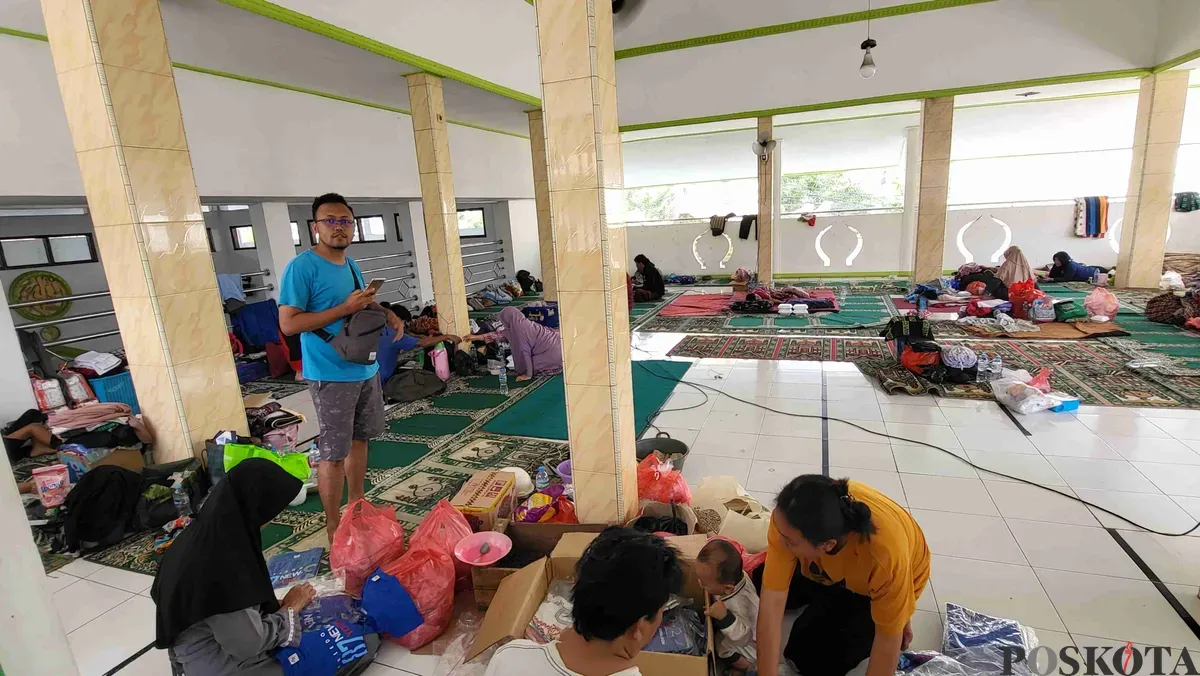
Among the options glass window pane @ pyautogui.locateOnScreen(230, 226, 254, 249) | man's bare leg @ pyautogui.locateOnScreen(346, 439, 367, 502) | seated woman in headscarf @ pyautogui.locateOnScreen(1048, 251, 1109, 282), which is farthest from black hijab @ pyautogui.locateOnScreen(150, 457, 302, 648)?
seated woman in headscarf @ pyautogui.locateOnScreen(1048, 251, 1109, 282)

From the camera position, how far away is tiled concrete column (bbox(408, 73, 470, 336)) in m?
6.49

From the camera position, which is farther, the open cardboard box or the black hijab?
the open cardboard box

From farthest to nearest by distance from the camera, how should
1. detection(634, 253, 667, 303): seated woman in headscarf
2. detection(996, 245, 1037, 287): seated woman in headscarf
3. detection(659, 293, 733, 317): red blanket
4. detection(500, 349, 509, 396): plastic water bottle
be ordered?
detection(634, 253, 667, 303): seated woman in headscarf
detection(659, 293, 733, 317): red blanket
detection(996, 245, 1037, 287): seated woman in headscarf
detection(500, 349, 509, 396): plastic water bottle

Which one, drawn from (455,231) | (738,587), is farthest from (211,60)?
(738,587)

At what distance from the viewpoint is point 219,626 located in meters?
1.87

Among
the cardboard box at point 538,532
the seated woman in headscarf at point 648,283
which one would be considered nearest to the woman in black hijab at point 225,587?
the cardboard box at point 538,532

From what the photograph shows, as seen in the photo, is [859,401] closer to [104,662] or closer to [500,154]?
[104,662]

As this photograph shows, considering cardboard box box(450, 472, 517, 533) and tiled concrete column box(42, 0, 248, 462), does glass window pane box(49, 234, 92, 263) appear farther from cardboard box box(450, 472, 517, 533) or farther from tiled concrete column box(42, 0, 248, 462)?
cardboard box box(450, 472, 517, 533)

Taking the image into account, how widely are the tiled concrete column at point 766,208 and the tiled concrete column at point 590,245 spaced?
8358 millimetres

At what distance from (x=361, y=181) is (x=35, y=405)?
4.14 meters

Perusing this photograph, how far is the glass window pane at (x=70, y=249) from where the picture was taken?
7223mm

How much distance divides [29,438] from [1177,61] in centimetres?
1376

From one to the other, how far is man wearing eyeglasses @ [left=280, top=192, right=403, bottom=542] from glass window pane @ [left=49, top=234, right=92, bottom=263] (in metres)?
6.87

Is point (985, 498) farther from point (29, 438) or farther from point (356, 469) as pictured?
point (29, 438)
